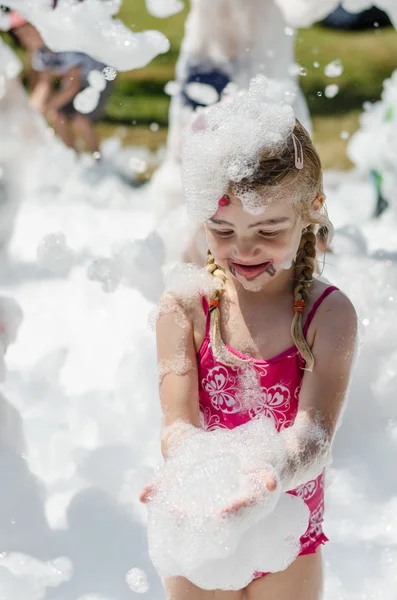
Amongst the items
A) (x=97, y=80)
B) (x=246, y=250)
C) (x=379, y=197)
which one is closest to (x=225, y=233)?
(x=246, y=250)

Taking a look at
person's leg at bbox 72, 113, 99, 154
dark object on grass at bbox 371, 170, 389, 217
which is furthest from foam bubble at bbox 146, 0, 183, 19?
person's leg at bbox 72, 113, 99, 154

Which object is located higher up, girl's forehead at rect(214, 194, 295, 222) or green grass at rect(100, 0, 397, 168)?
girl's forehead at rect(214, 194, 295, 222)

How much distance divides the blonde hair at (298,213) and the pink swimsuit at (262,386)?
19 mm

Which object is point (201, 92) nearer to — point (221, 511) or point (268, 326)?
point (268, 326)

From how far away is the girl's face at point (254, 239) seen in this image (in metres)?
1.40

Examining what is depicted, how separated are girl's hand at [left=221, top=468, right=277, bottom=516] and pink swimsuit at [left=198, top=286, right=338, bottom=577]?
0.73 feet

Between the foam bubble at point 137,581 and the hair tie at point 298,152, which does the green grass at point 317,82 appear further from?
the hair tie at point 298,152

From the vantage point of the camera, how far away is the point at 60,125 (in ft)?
13.9

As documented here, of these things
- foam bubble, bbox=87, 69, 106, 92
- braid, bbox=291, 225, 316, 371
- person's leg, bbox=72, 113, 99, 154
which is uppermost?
braid, bbox=291, 225, 316, 371

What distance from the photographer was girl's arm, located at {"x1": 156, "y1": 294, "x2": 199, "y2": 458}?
1505 mm

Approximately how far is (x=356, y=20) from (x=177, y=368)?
20.7ft

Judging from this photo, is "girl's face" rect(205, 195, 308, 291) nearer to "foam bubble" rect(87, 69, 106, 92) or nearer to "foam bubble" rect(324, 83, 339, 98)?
"foam bubble" rect(87, 69, 106, 92)

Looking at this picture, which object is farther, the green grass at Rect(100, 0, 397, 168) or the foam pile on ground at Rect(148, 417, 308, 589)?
the green grass at Rect(100, 0, 397, 168)

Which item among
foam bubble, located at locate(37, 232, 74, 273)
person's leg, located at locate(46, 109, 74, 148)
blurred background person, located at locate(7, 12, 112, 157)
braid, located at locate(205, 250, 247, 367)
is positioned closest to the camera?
braid, located at locate(205, 250, 247, 367)
